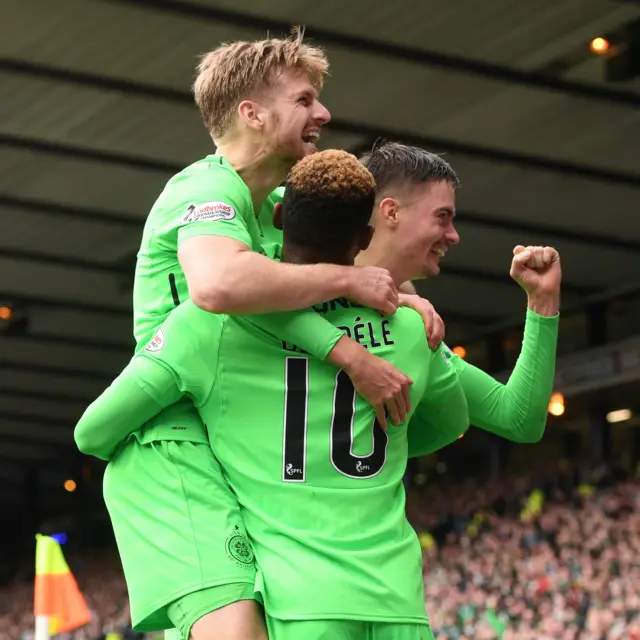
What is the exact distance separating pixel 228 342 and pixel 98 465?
82.9ft

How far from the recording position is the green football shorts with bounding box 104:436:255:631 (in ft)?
8.79

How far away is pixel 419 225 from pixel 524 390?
0.49 metres

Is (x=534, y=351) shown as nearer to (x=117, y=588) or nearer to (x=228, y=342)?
(x=228, y=342)

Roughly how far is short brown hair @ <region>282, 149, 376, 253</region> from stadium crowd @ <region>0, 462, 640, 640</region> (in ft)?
31.9

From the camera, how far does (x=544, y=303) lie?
326 centimetres

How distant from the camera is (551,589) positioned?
14.1 metres

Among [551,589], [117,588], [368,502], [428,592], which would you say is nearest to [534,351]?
[368,502]

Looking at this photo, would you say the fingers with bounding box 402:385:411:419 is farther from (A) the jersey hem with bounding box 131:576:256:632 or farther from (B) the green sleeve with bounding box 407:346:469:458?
(A) the jersey hem with bounding box 131:576:256:632

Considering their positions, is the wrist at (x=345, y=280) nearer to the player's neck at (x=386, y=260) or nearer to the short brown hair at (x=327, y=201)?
the short brown hair at (x=327, y=201)

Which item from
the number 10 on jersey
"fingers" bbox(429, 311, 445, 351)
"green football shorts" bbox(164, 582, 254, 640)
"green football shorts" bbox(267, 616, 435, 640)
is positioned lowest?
"green football shorts" bbox(267, 616, 435, 640)

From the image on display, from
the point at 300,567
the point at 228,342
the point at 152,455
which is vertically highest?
the point at 228,342

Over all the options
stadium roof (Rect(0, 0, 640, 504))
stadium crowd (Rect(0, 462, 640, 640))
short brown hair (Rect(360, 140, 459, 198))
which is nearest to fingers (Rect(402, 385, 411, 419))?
short brown hair (Rect(360, 140, 459, 198))

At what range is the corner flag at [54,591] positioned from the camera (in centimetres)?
463

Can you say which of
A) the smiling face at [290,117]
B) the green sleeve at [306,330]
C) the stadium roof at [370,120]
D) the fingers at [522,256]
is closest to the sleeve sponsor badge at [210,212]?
the green sleeve at [306,330]
